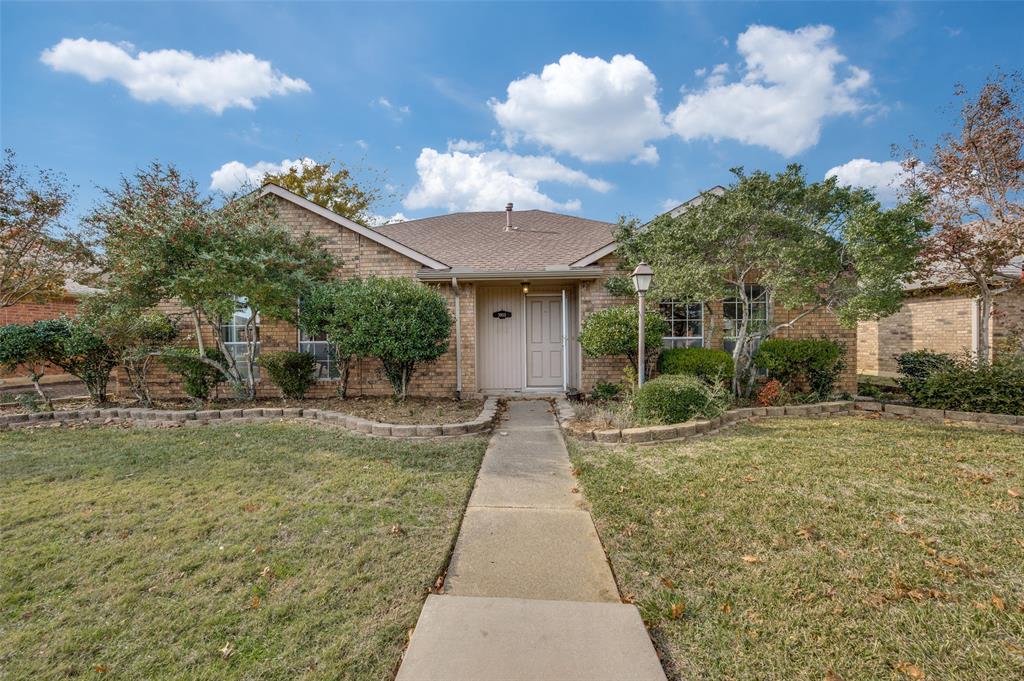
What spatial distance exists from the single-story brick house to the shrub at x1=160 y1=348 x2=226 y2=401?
0.83 metres

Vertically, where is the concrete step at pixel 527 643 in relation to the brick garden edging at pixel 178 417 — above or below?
below

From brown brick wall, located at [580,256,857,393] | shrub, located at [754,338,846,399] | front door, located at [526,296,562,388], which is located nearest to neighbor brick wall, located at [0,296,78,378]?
front door, located at [526,296,562,388]

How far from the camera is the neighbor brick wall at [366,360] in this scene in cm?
889

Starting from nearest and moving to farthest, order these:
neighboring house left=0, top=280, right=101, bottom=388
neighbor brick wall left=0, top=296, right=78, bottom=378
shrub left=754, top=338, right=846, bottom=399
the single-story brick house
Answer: shrub left=754, top=338, right=846, bottom=399, the single-story brick house, neighboring house left=0, top=280, right=101, bottom=388, neighbor brick wall left=0, top=296, right=78, bottom=378

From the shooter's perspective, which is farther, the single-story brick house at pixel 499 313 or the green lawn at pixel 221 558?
the single-story brick house at pixel 499 313

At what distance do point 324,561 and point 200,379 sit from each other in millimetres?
7172

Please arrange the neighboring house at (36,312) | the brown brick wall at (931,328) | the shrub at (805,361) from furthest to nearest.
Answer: the neighboring house at (36,312)
the brown brick wall at (931,328)
the shrub at (805,361)

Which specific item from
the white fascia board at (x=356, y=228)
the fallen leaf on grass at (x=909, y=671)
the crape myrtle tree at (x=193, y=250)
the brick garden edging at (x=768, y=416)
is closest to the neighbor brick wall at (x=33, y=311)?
the crape myrtle tree at (x=193, y=250)

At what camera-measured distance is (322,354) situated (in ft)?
29.8

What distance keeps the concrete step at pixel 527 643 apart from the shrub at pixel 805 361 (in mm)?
7085

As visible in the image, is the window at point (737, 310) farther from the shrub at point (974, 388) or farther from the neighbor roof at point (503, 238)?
the neighbor roof at point (503, 238)

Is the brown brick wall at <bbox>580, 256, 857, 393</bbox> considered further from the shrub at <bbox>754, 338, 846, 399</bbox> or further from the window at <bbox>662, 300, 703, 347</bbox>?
the shrub at <bbox>754, 338, 846, 399</bbox>

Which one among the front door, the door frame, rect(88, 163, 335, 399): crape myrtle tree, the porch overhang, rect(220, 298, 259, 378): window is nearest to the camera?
rect(88, 163, 335, 399): crape myrtle tree

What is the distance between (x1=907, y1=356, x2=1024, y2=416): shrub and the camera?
245 inches
